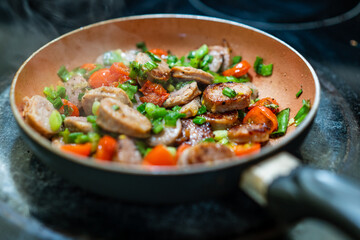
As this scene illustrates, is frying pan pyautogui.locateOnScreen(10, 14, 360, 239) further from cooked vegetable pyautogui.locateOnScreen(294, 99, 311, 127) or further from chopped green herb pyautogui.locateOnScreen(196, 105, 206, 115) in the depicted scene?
chopped green herb pyautogui.locateOnScreen(196, 105, 206, 115)

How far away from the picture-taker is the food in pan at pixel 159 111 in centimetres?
204

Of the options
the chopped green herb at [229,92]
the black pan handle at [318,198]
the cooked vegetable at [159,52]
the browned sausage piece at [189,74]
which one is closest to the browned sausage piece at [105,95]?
the browned sausage piece at [189,74]

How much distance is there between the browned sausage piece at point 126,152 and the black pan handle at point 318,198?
824mm

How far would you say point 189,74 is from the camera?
2.71 m

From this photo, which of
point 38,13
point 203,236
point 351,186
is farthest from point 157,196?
point 38,13

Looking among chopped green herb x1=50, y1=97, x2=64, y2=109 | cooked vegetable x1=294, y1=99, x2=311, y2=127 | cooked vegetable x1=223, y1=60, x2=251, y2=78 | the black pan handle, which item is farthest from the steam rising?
the black pan handle

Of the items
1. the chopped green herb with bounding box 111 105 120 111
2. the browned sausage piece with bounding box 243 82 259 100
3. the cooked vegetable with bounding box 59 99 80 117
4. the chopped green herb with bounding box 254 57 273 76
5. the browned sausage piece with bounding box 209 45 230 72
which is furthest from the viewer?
the browned sausage piece with bounding box 209 45 230 72

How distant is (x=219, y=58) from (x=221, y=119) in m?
0.87

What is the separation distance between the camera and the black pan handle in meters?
1.30

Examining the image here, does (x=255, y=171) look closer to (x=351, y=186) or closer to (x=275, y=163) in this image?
(x=275, y=163)

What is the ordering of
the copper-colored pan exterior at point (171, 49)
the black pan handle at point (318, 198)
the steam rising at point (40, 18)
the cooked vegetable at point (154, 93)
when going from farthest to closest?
the steam rising at point (40, 18)
the cooked vegetable at point (154, 93)
the copper-colored pan exterior at point (171, 49)
the black pan handle at point (318, 198)

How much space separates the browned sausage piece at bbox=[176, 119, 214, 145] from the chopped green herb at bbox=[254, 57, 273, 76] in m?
0.95

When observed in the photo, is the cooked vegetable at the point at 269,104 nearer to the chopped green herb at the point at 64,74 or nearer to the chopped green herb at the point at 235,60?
the chopped green herb at the point at 235,60

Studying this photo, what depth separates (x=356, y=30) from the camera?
13.6ft
